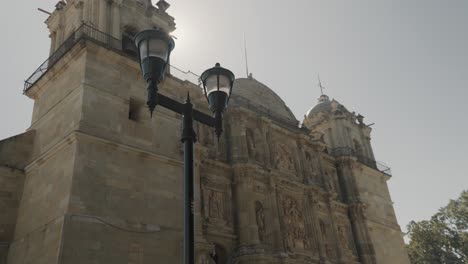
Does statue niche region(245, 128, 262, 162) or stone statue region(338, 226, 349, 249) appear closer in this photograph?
statue niche region(245, 128, 262, 162)

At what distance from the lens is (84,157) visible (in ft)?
45.7

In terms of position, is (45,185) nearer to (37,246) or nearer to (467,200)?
(37,246)

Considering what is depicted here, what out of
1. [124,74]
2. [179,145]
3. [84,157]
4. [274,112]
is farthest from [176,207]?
[274,112]

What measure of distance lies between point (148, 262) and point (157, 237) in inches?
34.4

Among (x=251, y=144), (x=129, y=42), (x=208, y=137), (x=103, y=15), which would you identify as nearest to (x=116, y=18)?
(x=103, y=15)

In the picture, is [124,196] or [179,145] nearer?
[124,196]

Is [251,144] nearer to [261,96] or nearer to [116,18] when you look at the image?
[261,96]

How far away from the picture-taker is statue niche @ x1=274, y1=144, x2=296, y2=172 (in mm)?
23278

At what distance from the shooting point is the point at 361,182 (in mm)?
28484

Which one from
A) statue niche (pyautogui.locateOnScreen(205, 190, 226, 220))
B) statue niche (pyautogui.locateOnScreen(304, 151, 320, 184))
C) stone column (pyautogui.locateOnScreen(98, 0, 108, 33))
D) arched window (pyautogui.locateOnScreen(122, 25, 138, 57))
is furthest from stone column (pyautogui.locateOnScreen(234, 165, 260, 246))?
stone column (pyautogui.locateOnScreen(98, 0, 108, 33))

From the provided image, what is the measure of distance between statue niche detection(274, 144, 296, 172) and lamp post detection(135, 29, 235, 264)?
1593 centimetres

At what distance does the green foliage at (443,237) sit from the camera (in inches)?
1400

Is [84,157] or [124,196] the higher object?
[84,157]

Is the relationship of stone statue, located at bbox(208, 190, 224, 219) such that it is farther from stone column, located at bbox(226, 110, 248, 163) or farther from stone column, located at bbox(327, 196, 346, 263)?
stone column, located at bbox(327, 196, 346, 263)
